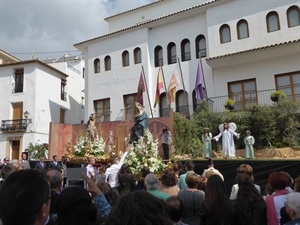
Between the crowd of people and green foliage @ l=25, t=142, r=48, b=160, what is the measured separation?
20279mm

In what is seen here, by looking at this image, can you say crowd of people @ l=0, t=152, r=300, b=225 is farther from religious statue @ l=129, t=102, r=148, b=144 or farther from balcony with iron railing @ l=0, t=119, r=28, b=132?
balcony with iron railing @ l=0, t=119, r=28, b=132

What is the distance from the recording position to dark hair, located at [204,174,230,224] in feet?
11.0

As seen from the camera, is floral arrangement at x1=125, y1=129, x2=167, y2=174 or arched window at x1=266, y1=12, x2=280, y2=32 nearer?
floral arrangement at x1=125, y1=129, x2=167, y2=174

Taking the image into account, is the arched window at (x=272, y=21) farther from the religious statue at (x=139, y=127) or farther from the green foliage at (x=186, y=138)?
the religious statue at (x=139, y=127)

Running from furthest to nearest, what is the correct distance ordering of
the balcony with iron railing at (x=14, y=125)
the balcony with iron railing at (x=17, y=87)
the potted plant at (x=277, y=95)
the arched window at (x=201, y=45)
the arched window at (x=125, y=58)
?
the balcony with iron railing at (x=17, y=87)
the balcony with iron railing at (x=14, y=125)
the arched window at (x=125, y=58)
the arched window at (x=201, y=45)
the potted plant at (x=277, y=95)

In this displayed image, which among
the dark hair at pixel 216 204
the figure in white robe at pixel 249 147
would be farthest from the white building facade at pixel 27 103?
the dark hair at pixel 216 204

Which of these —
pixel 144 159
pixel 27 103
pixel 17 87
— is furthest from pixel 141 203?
pixel 17 87

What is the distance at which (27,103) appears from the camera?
29.8m

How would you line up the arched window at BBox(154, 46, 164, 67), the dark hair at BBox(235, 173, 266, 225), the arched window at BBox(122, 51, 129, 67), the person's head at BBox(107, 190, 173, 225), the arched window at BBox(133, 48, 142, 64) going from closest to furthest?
the person's head at BBox(107, 190, 173, 225)
the dark hair at BBox(235, 173, 266, 225)
the arched window at BBox(154, 46, 164, 67)
the arched window at BBox(133, 48, 142, 64)
the arched window at BBox(122, 51, 129, 67)

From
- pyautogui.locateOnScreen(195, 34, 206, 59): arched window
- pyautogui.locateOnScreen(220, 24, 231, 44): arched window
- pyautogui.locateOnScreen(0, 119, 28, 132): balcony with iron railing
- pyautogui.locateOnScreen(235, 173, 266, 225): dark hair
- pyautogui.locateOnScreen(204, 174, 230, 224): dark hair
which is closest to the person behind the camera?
pyautogui.locateOnScreen(204, 174, 230, 224): dark hair

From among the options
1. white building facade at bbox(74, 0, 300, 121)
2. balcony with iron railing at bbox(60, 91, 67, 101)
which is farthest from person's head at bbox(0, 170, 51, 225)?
balcony with iron railing at bbox(60, 91, 67, 101)

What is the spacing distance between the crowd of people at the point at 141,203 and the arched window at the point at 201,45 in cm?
1834

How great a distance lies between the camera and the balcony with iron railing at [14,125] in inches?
1135

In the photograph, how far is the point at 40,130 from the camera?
29328 mm
